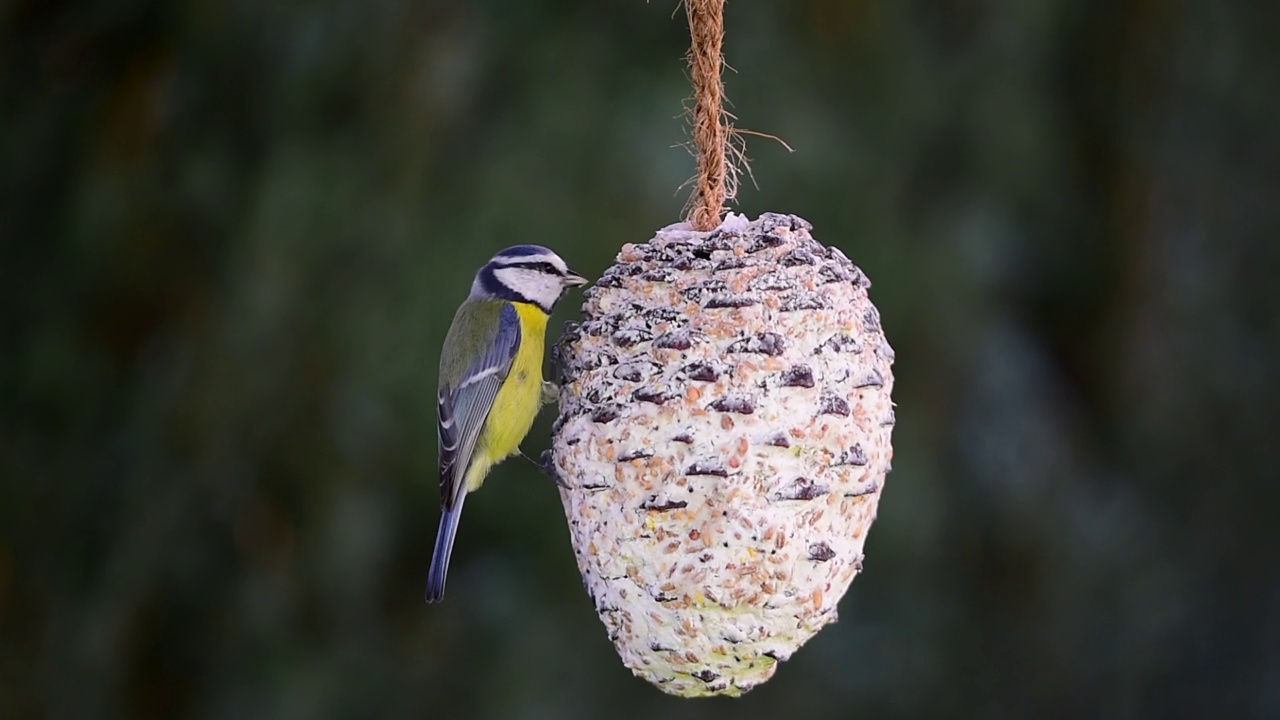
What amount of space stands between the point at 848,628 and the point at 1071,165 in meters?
1.08

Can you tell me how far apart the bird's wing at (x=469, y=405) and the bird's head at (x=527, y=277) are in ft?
0.15

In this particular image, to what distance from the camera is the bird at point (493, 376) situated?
1969 millimetres

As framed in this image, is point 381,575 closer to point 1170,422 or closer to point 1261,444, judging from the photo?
point 1170,422

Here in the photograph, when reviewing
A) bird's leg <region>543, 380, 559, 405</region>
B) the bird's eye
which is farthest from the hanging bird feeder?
bird's leg <region>543, 380, 559, 405</region>

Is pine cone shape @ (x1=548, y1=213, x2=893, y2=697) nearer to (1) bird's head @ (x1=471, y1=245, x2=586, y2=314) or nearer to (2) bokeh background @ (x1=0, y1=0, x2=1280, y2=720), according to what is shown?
(1) bird's head @ (x1=471, y1=245, x2=586, y2=314)

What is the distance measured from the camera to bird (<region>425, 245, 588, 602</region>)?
1.97 meters

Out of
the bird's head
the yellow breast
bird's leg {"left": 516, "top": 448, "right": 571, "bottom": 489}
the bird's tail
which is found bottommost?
the bird's tail

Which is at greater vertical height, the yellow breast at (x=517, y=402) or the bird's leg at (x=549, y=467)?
the yellow breast at (x=517, y=402)

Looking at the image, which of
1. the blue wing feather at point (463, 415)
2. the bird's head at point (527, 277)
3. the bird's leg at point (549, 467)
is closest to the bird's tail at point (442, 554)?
the blue wing feather at point (463, 415)

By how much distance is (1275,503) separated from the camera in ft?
9.70

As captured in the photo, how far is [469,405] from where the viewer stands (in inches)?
78.9

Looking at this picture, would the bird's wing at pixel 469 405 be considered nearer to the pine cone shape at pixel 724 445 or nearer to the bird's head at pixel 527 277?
the bird's head at pixel 527 277

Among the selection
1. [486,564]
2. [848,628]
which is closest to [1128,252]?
[848,628]

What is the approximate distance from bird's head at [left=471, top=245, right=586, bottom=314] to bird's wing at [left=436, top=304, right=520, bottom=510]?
4 cm
